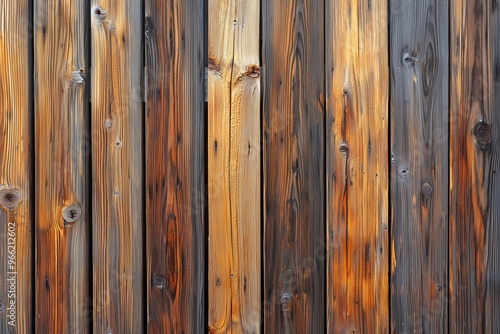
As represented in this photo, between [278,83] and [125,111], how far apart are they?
0.47 m

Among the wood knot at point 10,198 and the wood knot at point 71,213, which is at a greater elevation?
the wood knot at point 10,198

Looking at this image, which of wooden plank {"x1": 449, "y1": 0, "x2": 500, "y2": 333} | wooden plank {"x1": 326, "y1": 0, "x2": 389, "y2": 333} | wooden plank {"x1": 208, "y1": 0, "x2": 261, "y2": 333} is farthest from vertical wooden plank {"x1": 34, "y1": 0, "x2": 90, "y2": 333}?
wooden plank {"x1": 449, "y1": 0, "x2": 500, "y2": 333}

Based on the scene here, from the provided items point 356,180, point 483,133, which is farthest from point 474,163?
point 356,180

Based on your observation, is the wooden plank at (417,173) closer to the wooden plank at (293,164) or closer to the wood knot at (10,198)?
the wooden plank at (293,164)

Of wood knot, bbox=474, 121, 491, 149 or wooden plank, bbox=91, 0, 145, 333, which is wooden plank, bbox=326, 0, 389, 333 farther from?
wooden plank, bbox=91, 0, 145, 333

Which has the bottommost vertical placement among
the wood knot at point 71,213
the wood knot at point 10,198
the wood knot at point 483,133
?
the wood knot at point 71,213

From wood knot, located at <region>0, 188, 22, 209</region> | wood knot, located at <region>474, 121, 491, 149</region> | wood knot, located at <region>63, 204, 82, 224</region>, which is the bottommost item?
wood knot, located at <region>63, 204, 82, 224</region>

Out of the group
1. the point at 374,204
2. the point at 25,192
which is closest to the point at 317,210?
the point at 374,204

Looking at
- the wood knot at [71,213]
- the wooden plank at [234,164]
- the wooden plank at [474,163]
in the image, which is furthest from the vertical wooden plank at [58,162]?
A: the wooden plank at [474,163]

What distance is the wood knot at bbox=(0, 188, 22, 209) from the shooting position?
1630 mm

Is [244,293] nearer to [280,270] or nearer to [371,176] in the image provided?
[280,270]

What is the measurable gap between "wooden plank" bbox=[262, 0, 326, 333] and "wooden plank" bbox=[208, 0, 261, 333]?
0.04 m

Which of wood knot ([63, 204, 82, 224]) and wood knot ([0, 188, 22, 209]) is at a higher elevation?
wood knot ([0, 188, 22, 209])

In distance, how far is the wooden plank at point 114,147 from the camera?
163 centimetres
